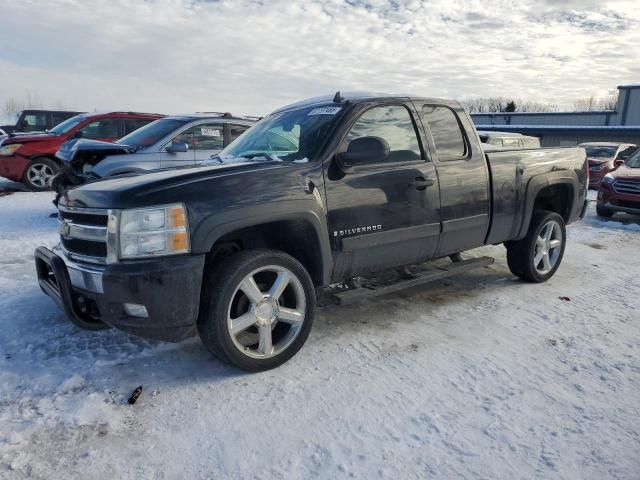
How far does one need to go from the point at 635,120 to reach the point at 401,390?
36.1m

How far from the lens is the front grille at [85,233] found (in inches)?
117

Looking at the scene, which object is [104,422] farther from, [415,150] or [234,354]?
[415,150]

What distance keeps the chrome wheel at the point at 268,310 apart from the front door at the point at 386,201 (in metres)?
0.43

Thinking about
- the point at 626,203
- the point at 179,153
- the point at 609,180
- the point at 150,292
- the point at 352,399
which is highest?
the point at 179,153

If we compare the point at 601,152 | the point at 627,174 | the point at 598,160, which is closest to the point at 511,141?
the point at 598,160

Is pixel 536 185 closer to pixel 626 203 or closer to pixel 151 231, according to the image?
pixel 151 231

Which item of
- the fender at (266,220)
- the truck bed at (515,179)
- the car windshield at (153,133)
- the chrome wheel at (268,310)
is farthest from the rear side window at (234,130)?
the chrome wheel at (268,310)

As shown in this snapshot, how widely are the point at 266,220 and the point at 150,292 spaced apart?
2.75 ft

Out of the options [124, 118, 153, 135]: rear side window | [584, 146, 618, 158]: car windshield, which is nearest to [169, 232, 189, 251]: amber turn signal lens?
[124, 118, 153, 135]: rear side window

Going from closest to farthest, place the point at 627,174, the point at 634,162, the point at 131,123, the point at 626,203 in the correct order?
the point at 626,203 < the point at 627,174 < the point at 634,162 < the point at 131,123

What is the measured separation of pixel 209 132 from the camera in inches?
326

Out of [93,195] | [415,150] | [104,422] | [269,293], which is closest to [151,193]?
[93,195]

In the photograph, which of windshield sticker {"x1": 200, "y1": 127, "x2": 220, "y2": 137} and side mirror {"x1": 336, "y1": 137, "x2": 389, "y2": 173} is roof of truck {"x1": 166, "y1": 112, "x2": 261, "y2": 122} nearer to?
windshield sticker {"x1": 200, "y1": 127, "x2": 220, "y2": 137}

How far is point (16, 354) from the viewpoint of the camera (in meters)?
3.39
